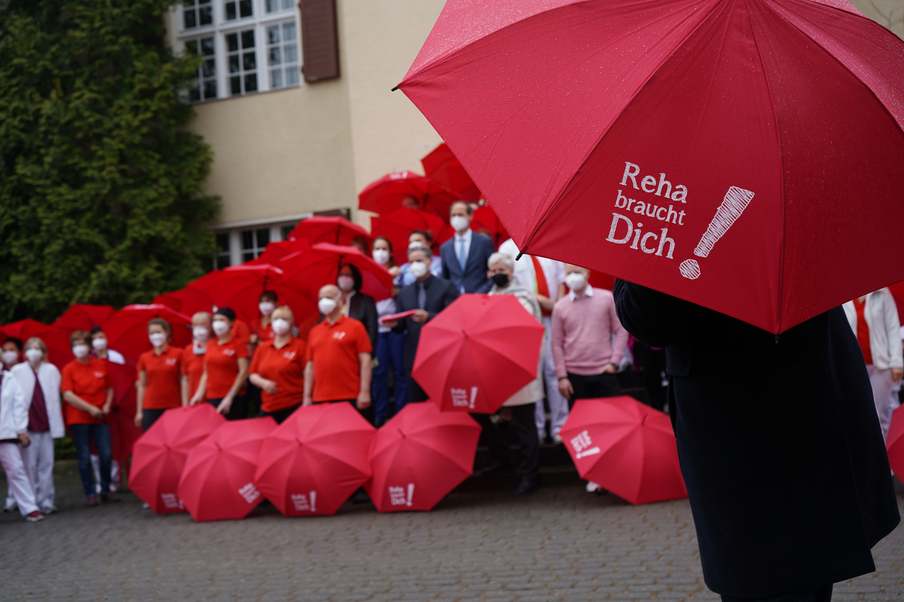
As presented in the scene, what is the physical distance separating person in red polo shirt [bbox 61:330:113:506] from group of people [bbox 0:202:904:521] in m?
0.02

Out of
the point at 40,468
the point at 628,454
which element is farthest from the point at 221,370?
the point at 628,454

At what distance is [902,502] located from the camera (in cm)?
966

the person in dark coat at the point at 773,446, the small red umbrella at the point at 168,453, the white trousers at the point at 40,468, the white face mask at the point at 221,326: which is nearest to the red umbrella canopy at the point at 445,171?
the white face mask at the point at 221,326

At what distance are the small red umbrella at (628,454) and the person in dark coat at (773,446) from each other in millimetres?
6818

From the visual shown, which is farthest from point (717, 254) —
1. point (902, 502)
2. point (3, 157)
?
point (3, 157)

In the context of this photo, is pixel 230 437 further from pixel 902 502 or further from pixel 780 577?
pixel 780 577

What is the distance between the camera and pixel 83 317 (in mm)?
16375

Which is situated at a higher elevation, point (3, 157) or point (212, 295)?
point (3, 157)

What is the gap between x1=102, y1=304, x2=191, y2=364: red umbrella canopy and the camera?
1496 cm

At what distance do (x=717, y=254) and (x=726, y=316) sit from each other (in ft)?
0.92

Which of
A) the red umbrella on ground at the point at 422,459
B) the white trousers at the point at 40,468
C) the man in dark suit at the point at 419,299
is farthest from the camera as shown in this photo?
the white trousers at the point at 40,468

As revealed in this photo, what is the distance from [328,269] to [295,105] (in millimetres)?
8296

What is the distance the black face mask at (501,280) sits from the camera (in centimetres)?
1157

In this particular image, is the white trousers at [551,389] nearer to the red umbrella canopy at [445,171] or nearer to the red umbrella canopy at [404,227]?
the red umbrella canopy at [404,227]
